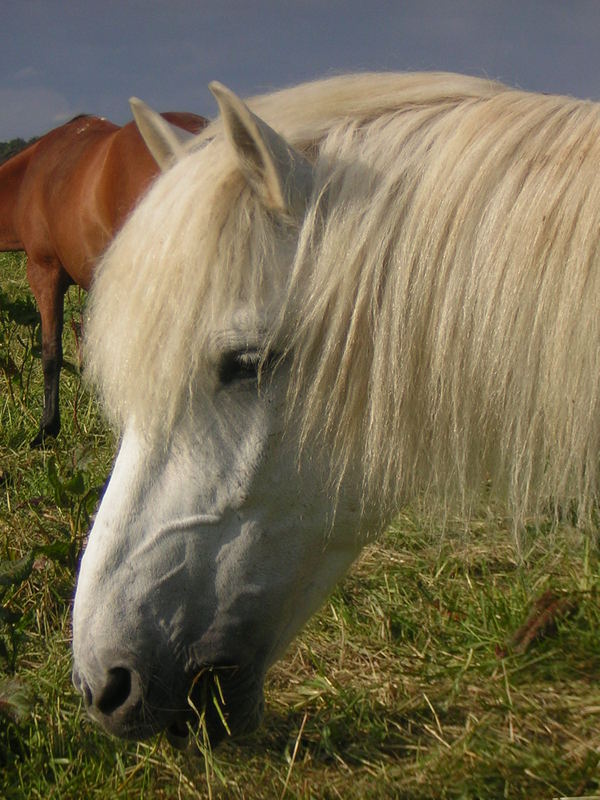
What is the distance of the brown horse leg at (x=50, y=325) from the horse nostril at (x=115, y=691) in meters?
3.23

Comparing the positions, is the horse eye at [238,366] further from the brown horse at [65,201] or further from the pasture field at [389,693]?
the brown horse at [65,201]

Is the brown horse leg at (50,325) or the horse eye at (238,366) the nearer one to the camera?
the horse eye at (238,366)

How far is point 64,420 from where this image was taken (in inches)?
188

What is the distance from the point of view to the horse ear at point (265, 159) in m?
1.33

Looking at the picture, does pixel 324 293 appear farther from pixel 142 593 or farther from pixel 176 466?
pixel 142 593

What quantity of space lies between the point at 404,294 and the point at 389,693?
1.04 metres

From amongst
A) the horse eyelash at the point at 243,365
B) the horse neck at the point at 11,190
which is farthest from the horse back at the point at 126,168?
the horse eyelash at the point at 243,365

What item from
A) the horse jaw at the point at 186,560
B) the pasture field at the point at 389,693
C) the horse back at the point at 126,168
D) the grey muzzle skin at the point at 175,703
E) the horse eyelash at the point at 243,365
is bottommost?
the pasture field at the point at 389,693

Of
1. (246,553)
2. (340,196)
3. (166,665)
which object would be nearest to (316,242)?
(340,196)

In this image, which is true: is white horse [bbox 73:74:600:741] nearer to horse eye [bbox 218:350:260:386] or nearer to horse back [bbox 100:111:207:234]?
horse eye [bbox 218:350:260:386]

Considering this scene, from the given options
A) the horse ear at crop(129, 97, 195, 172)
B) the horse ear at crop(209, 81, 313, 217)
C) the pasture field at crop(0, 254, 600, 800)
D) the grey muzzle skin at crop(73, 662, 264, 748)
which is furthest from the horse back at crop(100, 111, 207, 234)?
the grey muzzle skin at crop(73, 662, 264, 748)

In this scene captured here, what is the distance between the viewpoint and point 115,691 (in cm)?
139

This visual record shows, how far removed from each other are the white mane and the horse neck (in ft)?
17.7

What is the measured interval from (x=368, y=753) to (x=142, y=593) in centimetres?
70
